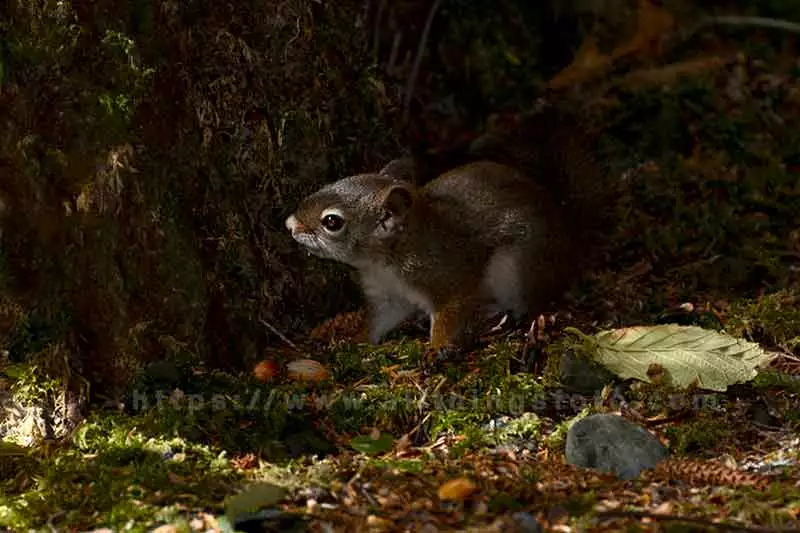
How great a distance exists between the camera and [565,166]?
4.89m

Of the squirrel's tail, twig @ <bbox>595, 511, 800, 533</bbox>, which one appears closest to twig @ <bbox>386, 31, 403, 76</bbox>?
the squirrel's tail

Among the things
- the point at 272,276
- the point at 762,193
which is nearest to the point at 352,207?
the point at 272,276

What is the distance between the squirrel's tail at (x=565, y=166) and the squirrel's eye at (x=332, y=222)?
1099mm

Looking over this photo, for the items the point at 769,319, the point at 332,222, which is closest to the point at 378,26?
the point at 332,222

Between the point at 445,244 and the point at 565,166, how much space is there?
81 cm

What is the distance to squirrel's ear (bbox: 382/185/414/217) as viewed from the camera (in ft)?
13.9

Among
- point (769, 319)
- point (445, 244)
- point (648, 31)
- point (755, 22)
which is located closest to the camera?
point (769, 319)

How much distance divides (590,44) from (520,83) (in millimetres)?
498

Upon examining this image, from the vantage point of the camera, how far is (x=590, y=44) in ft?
19.9

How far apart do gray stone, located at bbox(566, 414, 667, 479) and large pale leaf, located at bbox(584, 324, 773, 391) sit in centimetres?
47

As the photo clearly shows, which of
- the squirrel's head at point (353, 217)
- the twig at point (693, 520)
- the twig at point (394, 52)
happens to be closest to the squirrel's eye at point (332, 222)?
the squirrel's head at point (353, 217)

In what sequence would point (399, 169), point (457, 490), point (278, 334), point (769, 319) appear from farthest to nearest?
point (399, 169), point (278, 334), point (769, 319), point (457, 490)

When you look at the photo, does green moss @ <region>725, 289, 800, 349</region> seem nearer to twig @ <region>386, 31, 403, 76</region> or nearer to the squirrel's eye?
the squirrel's eye

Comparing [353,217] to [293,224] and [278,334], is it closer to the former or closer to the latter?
[293,224]
